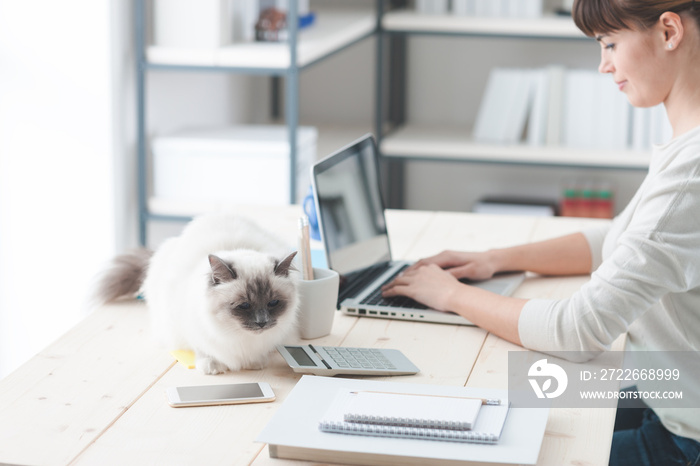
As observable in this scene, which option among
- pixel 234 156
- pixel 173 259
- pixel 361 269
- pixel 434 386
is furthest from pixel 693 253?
pixel 234 156

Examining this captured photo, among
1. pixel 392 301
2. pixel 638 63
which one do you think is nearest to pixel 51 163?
pixel 392 301

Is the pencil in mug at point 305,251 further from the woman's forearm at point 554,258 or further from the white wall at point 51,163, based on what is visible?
the white wall at point 51,163

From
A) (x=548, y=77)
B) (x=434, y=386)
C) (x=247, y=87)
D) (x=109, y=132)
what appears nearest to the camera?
(x=434, y=386)

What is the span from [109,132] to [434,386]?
1607 mm

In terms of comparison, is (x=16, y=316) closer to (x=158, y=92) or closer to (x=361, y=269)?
(x=158, y=92)

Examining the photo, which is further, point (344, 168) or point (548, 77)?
point (548, 77)

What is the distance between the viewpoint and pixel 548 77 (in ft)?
10.0

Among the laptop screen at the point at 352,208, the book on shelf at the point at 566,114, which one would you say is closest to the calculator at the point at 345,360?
the laptop screen at the point at 352,208

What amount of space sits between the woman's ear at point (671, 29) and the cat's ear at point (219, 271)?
2.17 ft

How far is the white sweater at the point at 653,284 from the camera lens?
42.9 inches

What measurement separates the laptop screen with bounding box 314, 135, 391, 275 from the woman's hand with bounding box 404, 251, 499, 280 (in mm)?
110

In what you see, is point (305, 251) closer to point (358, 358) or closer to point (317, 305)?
point (317, 305)

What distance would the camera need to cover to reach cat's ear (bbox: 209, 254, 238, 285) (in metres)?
1.09

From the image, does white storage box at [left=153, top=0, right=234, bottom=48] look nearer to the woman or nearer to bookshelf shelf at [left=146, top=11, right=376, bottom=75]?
bookshelf shelf at [left=146, top=11, right=376, bottom=75]
